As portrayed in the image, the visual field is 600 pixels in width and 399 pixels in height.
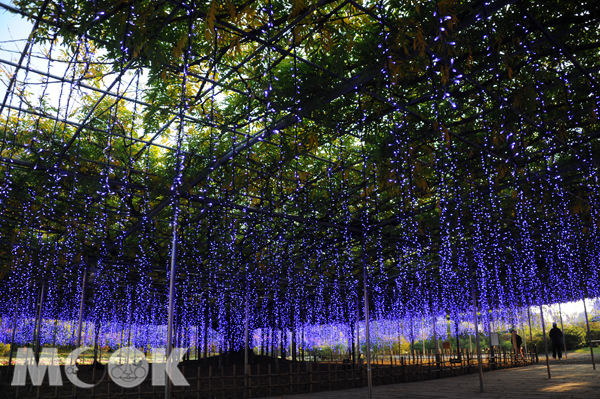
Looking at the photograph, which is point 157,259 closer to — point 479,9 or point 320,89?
point 320,89

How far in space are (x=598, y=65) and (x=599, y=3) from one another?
1144mm

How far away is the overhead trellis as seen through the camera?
14.0ft

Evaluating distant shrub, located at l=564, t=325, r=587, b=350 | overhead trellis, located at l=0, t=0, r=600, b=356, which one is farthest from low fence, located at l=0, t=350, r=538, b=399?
distant shrub, located at l=564, t=325, r=587, b=350

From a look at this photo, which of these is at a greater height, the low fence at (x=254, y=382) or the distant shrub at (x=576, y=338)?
the low fence at (x=254, y=382)

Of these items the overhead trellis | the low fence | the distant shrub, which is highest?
the overhead trellis

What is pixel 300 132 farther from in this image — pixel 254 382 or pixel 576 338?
pixel 576 338

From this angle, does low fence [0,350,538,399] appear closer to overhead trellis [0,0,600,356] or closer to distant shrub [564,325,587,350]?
overhead trellis [0,0,600,356]

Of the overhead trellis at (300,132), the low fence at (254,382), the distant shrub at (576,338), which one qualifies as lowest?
the distant shrub at (576,338)

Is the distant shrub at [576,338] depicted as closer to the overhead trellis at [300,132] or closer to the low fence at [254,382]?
the overhead trellis at [300,132]

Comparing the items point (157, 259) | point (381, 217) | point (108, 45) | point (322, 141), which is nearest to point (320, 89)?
point (322, 141)

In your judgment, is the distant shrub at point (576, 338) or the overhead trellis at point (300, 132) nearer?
the overhead trellis at point (300, 132)

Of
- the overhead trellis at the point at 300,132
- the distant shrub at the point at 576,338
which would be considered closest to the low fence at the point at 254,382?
the overhead trellis at the point at 300,132

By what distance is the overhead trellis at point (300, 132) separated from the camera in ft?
14.0

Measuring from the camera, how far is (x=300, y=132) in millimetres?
6434
